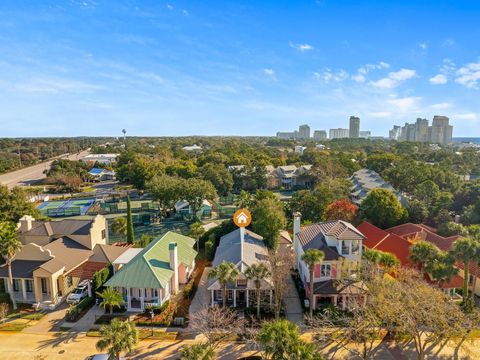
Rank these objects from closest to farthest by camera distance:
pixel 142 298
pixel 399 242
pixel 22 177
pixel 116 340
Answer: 1. pixel 116 340
2. pixel 142 298
3. pixel 399 242
4. pixel 22 177

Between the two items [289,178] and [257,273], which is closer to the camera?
[257,273]

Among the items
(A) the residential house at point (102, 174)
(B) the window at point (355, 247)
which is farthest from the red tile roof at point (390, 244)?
(A) the residential house at point (102, 174)

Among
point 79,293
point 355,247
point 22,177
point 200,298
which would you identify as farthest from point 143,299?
point 22,177

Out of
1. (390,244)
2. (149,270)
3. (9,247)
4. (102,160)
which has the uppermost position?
(102,160)

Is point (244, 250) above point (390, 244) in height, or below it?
above

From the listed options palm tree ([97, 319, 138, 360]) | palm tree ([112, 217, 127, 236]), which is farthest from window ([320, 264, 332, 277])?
palm tree ([112, 217, 127, 236])

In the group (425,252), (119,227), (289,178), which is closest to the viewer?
(425,252)

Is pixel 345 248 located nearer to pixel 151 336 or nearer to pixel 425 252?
pixel 425 252

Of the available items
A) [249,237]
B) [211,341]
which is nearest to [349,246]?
[249,237]
